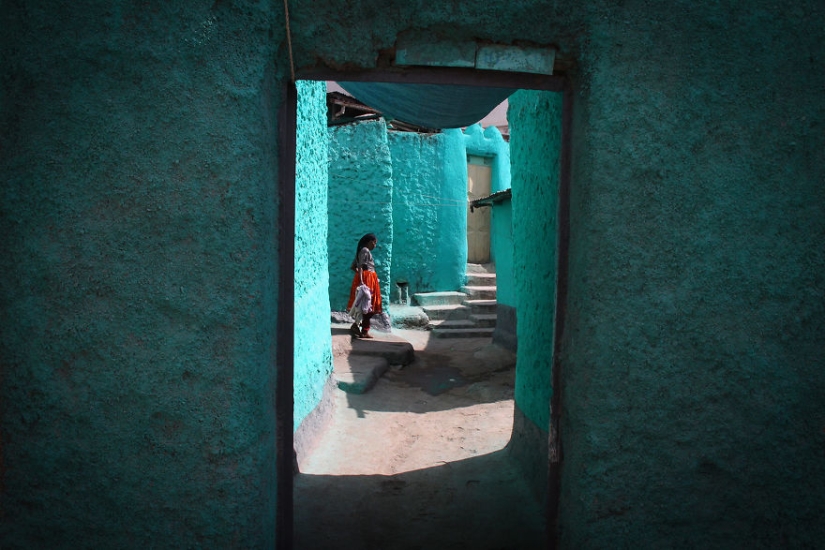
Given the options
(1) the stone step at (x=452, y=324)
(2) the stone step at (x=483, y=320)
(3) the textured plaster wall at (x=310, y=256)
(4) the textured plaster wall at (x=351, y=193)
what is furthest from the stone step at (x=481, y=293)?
(3) the textured plaster wall at (x=310, y=256)

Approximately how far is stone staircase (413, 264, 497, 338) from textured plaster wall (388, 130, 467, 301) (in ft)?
1.91

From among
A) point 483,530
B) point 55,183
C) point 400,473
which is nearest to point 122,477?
point 55,183

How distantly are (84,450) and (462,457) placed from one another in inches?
106

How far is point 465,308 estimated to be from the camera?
37.3 ft

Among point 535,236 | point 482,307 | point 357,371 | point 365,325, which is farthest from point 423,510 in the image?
point 482,307

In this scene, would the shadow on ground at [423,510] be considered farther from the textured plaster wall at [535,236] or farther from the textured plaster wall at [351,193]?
the textured plaster wall at [351,193]

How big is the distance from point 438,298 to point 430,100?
8540mm

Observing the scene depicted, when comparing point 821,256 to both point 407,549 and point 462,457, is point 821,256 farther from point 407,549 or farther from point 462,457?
point 462,457

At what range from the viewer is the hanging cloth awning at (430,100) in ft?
10.6

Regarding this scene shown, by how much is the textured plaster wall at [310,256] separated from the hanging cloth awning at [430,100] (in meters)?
0.62

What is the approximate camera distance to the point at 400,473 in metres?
3.62

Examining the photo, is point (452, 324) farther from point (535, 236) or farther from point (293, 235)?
point (293, 235)

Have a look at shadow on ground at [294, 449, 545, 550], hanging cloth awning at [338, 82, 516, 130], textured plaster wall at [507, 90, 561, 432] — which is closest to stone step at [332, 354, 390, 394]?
shadow on ground at [294, 449, 545, 550]

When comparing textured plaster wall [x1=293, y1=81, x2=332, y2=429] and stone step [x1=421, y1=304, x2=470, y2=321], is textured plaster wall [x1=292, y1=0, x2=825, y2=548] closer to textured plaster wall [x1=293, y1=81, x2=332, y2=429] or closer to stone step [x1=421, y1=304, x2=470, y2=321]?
textured plaster wall [x1=293, y1=81, x2=332, y2=429]
